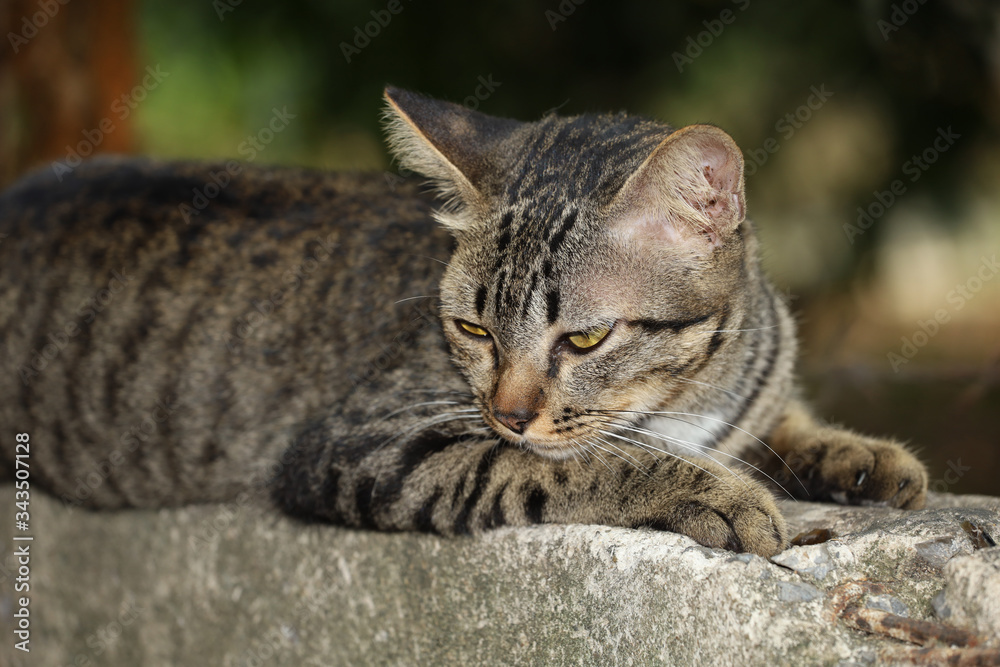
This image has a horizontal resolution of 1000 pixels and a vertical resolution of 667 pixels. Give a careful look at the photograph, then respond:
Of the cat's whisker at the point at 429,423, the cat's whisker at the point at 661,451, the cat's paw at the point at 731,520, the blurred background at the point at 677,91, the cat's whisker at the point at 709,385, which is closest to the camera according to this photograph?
the cat's paw at the point at 731,520

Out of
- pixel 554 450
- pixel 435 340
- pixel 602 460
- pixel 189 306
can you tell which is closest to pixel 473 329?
pixel 435 340

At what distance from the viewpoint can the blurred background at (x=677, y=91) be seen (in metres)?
5.15

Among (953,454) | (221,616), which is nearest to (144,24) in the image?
(221,616)

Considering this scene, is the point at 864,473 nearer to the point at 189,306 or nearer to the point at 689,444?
the point at 689,444

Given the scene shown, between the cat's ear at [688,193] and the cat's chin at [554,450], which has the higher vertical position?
the cat's ear at [688,193]

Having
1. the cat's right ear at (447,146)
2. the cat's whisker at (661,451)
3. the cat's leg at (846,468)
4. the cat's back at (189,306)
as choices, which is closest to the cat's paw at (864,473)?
the cat's leg at (846,468)

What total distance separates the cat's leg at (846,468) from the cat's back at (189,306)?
145cm

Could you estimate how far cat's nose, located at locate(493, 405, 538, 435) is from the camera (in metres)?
2.35

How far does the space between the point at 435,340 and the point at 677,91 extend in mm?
3799

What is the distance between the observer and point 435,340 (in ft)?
9.50

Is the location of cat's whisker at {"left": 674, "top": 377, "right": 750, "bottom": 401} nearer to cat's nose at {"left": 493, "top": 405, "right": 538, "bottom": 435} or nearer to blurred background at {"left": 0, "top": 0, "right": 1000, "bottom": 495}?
cat's nose at {"left": 493, "top": 405, "right": 538, "bottom": 435}

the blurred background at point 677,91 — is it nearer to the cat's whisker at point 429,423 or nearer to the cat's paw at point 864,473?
the cat's paw at point 864,473

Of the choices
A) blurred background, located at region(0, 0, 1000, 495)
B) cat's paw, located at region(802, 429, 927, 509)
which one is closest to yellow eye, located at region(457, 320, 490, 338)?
cat's paw, located at region(802, 429, 927, 509)

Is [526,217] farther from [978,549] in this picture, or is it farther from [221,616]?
[221,616]
